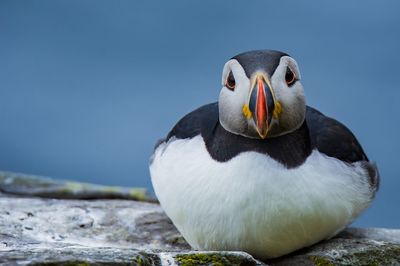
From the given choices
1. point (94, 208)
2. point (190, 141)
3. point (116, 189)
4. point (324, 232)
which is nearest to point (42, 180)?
point (116, 189)

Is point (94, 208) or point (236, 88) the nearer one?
point (236, 88)

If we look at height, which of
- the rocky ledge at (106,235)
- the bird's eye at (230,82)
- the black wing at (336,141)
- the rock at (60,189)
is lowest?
the rocky ledge at (106,235)

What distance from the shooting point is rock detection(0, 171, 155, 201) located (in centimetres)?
598

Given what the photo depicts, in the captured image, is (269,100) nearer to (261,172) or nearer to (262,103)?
(262,103)

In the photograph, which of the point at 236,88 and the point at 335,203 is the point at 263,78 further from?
the point at 335,203

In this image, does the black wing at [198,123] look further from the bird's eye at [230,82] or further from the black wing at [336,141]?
the black wing at [336,141]

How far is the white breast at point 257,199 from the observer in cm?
373

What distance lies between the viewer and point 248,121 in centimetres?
366

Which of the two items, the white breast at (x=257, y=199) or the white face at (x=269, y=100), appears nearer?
the white face at (x=269, y=100)

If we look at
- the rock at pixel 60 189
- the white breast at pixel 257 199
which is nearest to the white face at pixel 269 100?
the white breast at pixel 257 199

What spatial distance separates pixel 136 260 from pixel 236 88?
0.97m

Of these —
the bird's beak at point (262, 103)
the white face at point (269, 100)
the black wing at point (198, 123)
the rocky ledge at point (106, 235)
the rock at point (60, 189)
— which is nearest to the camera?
the rocky ledge at point (106, 235)

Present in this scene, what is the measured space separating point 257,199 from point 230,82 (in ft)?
1.84

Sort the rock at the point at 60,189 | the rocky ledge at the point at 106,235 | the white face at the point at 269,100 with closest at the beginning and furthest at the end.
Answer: the rocky ledge at the point at 106,235 < the white face at the point at 269,100 < the rock at the point at 60,189
